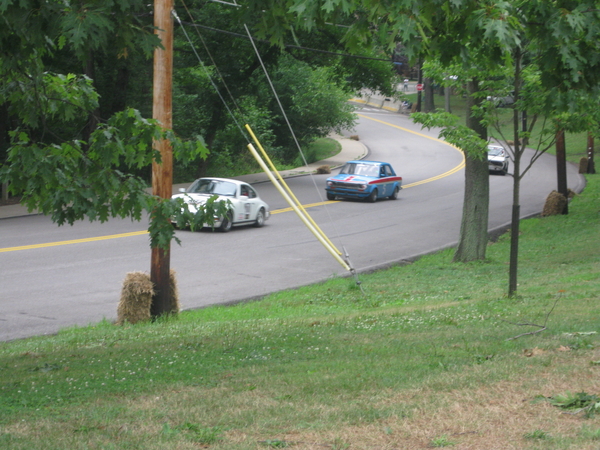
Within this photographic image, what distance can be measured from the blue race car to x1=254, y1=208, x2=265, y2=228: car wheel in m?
6.99

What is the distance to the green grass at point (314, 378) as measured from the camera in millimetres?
4727

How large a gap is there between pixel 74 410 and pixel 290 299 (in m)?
8.18

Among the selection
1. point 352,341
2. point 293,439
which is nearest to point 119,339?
point 352,341

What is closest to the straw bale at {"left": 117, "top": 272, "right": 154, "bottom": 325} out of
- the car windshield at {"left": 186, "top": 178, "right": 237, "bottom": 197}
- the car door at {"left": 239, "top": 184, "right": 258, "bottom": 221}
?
the car windshield at {"left": 186, "top": 178, "right": 237, "bottom": 197}

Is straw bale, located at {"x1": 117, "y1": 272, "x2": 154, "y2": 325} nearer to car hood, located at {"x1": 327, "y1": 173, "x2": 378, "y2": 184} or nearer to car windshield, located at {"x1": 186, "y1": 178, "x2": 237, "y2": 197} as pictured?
car windshield, located at {"x1": 186, "y1": 178, "x2": 237, "y2": 197}

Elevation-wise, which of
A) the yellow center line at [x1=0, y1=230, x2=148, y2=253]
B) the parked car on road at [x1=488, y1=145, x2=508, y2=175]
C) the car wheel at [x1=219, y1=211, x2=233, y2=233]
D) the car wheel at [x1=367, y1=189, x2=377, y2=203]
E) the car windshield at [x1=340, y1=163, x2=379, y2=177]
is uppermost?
the parked car on road at [x1=488, y1=145, x2=508, y2=175]

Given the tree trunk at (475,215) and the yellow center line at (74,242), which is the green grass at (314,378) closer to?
the tree trunk at (475,215)

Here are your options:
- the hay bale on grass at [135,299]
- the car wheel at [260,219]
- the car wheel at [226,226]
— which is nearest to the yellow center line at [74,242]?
the car wheel at [226,226]

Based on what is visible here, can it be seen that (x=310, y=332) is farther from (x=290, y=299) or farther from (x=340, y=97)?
(x=340, y=97)

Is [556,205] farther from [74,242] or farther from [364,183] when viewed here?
[74,242]

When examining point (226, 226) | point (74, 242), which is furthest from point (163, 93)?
point (226, 226)

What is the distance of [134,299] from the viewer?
11.6 meters

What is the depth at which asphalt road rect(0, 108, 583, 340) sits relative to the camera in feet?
43.1

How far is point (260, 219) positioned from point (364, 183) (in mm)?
7570
